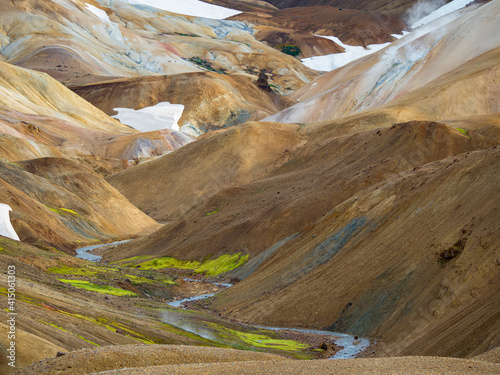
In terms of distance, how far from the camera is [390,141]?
5372 cm

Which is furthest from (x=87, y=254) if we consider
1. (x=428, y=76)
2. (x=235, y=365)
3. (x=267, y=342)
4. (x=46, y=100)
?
(x=46, y=100)

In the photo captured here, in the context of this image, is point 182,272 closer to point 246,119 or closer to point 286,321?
point 286,321

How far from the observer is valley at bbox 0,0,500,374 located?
21297mm

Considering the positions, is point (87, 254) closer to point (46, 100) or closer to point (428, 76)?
point (428, 76)

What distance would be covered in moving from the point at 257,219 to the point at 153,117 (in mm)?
70508

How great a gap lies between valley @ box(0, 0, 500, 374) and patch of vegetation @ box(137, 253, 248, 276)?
172 millimetres

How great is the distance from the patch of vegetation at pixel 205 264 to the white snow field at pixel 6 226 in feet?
31.4

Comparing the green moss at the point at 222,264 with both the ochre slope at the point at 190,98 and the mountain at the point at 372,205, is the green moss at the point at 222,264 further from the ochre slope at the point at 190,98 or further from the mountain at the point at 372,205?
the ochre slope at the point at 190,98

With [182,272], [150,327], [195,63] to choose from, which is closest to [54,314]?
[150,327]

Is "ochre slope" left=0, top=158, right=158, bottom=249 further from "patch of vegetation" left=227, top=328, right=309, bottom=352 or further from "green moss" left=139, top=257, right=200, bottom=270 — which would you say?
"patch of vegetation" left=227, top=328, right=309, bottom=352

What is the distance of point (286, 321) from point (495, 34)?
57488 mm

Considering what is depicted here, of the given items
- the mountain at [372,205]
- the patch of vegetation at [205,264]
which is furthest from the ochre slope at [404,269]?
the patch of vegetation at [205,264]

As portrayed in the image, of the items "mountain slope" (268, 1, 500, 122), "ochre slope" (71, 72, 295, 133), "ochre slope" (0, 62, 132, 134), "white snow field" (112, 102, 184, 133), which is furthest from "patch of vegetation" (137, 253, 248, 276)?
"ochre slope" (71, 72, 295, 133)

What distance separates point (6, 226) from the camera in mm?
47031
